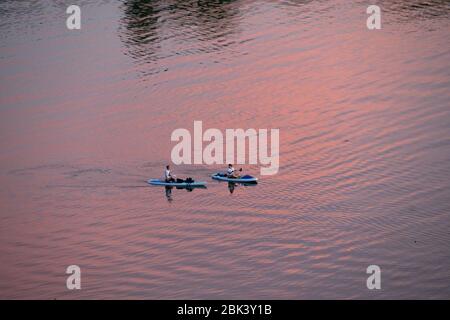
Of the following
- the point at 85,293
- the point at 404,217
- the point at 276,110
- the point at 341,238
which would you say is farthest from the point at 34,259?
the point at 276,110

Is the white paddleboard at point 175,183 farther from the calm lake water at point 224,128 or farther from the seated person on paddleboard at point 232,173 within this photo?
the seated person on paddleboard at point 232,173

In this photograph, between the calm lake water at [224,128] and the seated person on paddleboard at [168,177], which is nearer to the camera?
the calm lake water at [224,128]

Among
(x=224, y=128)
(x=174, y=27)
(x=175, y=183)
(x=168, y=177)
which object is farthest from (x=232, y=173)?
(x=174, y=27)

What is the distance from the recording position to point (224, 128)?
A: 63.3 meters

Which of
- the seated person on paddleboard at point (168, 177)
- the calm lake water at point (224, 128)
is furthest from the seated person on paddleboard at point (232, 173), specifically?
the seated person on paddleboard at point (168, 177)

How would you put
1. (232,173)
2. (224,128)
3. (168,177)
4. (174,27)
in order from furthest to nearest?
(174,27)
(224,128)
(168,177)
(232,173)

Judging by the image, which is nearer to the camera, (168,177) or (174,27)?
(168,177)

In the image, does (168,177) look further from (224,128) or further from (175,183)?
(224,128)

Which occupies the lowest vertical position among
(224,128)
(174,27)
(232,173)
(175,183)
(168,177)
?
Answer: (175,183)

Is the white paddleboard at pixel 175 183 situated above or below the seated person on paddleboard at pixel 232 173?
below

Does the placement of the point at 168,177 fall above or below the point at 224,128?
below

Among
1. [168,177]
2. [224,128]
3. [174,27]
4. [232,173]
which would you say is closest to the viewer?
[232,173]

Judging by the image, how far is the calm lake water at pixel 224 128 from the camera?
43.6 m

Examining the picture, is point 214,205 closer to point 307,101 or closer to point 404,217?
point 404,217
